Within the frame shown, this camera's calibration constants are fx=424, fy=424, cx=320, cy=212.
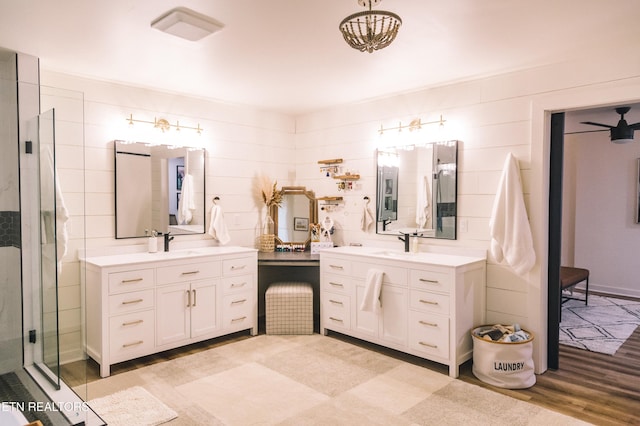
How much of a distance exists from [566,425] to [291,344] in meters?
2.28

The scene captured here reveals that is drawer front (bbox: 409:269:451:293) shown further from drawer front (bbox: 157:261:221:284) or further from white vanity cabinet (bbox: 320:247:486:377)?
drawer front (bbox: 157:261:221:284)

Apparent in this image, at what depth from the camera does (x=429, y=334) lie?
342cm

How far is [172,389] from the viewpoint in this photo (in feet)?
10.1

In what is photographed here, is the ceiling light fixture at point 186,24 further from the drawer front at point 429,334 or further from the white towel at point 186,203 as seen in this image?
the drawer front at point 429,334

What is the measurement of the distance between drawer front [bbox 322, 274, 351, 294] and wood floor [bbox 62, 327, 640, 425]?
547mm

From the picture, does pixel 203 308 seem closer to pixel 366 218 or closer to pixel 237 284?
pixel 237 284

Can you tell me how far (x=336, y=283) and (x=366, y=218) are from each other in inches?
31.2

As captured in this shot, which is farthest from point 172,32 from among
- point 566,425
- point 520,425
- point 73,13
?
point 566,425

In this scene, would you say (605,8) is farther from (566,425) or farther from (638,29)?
(566,425)

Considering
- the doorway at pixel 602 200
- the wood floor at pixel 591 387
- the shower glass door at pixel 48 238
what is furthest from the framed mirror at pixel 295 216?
the doorway at pixel 602 200

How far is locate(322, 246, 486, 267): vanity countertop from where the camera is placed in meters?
3.45

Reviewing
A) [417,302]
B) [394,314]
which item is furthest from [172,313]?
[417,302]

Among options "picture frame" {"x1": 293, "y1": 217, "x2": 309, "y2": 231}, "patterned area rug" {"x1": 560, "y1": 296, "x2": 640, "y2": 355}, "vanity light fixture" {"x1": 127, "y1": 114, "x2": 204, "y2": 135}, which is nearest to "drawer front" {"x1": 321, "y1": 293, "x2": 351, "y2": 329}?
"picture frame" {"x1": 293, "y1": 217, "x2": 309, "y2": 231}

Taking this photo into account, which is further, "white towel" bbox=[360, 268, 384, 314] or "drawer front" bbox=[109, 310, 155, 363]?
"white towel" bbox=[360, 268, 384, 314]
